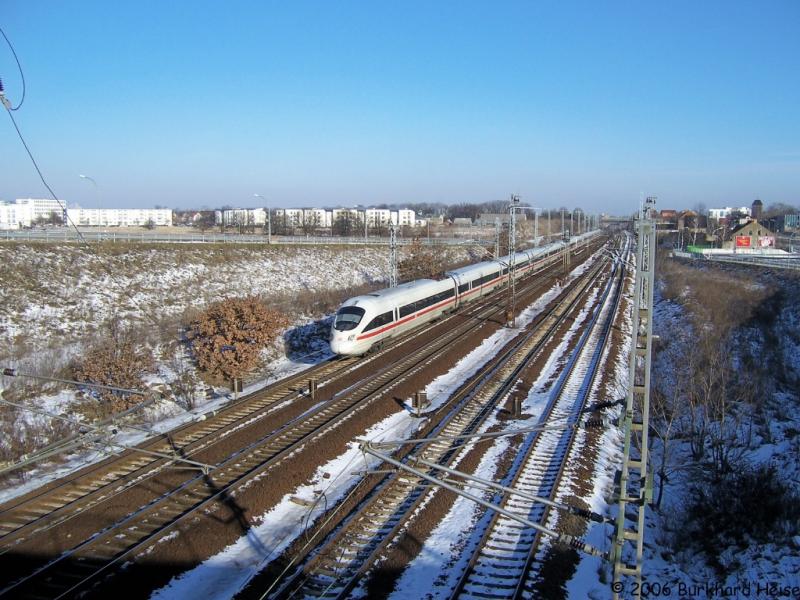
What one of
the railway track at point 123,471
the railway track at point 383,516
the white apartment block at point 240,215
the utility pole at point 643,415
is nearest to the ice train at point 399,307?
the railway track at point 123,471

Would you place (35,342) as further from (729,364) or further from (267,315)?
(729,364)

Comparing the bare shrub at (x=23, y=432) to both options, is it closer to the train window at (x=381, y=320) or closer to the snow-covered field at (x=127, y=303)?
the snow-covered field at (x=127, y=303)

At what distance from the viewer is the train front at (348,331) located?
69.5 feet

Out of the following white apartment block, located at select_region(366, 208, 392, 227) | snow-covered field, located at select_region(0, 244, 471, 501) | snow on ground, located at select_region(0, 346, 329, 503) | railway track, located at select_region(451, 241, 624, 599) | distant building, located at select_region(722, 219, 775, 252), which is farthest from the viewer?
white apartment block, located at select_region(366, 208, 392, 227)

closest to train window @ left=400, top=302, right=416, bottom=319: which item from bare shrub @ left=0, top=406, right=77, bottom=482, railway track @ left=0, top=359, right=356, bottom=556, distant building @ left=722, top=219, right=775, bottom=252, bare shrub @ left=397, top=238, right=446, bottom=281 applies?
railway track @ left=0, top=359, right=356, bottom=556

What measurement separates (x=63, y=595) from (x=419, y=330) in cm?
2148

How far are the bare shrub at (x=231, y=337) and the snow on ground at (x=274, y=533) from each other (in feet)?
19.6

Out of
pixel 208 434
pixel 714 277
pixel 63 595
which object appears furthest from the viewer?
pixel 714 277

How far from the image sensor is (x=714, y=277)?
48031mm

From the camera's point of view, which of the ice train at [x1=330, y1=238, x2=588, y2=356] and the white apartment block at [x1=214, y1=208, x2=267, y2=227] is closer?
the ice train at [x1=330, y1=238, x2=588, y2=356]

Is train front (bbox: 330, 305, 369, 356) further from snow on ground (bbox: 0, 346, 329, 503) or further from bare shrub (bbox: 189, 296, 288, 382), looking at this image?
bare shrub (bbox: 189, 296, 288, 382)

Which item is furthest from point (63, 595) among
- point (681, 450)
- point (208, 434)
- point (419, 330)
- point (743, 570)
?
point (419, 330)

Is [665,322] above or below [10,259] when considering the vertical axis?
below

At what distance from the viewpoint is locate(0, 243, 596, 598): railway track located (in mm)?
8945
